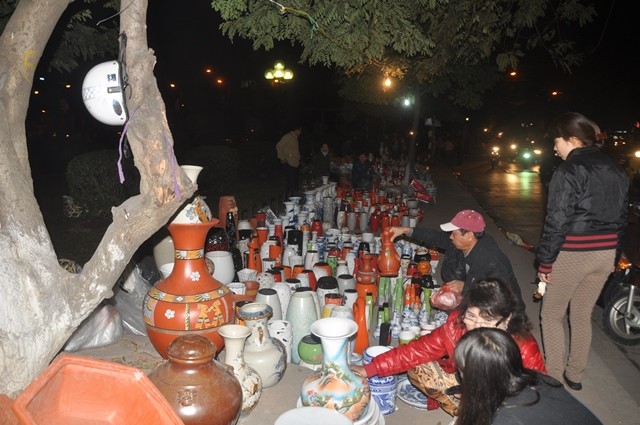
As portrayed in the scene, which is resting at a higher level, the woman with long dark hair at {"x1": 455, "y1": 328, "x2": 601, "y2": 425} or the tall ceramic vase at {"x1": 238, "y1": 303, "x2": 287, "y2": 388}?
Result: the woman with long dark hair at {"x1": 455, "y1": 328, "x2": 601, "y2": 425}

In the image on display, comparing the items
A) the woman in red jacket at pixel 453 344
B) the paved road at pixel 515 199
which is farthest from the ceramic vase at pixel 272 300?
the paved road at pixel 515 199

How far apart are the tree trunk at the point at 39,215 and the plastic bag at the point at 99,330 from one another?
137 cm

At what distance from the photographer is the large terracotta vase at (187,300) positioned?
353 centimetres

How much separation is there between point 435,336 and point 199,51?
1501 centimetres

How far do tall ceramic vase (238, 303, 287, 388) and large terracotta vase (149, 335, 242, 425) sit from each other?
879mm

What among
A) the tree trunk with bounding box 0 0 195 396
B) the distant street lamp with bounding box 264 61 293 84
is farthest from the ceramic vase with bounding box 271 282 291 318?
the distant street lamp with bounding box 264 61 293 84

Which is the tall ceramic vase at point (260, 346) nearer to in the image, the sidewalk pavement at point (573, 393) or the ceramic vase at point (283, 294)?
the sidewalk pavement at point (573, 393)

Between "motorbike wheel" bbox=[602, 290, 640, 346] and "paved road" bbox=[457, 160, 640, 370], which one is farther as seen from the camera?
"paved road" bbox=[457, 160, 640, 370]

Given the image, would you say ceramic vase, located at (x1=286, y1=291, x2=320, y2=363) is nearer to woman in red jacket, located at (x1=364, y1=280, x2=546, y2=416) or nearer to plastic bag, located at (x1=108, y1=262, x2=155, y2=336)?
woman in red jacket, located at (x1=364, y1=280, x2=546, y2=416)

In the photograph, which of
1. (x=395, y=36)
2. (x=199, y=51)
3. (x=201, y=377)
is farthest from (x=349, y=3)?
(x=199, y=51)

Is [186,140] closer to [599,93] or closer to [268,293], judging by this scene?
[599,93]

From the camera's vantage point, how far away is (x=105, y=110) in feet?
8.82

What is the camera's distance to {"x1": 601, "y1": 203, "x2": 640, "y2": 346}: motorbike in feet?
17.6

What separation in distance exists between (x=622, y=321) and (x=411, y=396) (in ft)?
9.92
